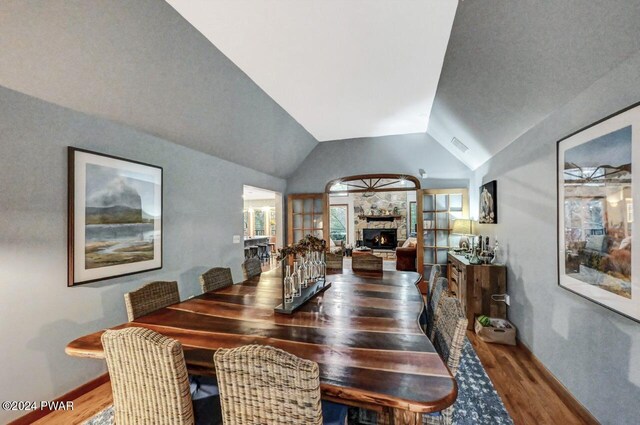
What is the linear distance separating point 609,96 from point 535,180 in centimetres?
106

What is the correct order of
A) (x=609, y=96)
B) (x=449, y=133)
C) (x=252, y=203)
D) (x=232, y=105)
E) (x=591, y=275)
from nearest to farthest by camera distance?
(x=609, y=96), (x=591, y=275), (x=232, y=105), (x=449, y=133), (x=252, y=203)

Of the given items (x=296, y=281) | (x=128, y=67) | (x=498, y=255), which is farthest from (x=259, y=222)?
(x=296, y=281)

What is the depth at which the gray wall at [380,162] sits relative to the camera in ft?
16.9

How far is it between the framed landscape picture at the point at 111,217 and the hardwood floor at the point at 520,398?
96 centimetres

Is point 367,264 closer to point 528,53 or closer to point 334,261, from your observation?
point 334,261

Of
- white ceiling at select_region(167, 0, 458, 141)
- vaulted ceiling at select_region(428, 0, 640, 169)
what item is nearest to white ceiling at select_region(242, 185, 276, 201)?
white ceiling at select_region(167, 0, 458, 141)

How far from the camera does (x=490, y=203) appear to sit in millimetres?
3775

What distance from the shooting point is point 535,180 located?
260cm

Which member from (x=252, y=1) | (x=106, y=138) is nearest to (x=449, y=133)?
(x=252, y=1)

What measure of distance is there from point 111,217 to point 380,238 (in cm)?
961

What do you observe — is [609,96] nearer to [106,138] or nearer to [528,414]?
[528,414]

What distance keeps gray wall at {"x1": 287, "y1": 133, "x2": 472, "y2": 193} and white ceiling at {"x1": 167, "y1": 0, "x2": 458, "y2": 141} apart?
1.42 meters

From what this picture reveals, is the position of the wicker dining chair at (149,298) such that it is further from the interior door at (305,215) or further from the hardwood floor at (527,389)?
the interior door at (305,215)

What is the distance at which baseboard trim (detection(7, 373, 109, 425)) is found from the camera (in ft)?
6.22
